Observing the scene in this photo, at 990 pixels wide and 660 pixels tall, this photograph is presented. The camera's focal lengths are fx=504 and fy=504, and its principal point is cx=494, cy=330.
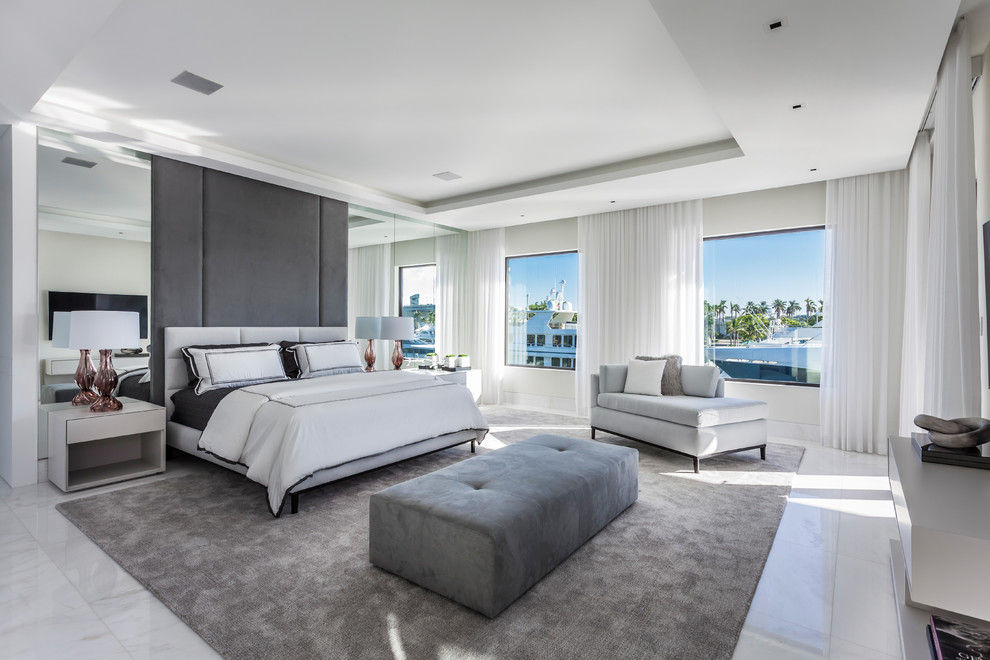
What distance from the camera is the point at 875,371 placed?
4.61 m

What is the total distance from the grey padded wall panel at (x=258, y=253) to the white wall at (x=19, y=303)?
1166 mm

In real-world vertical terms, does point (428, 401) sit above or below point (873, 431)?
above

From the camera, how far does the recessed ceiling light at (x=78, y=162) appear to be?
3691mm

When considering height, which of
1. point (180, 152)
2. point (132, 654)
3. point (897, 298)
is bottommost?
point (132, 654)

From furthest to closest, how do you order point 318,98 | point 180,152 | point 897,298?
point 897,298
point 180,152
point 318,98

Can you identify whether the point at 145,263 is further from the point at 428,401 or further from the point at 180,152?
the point at 428,401

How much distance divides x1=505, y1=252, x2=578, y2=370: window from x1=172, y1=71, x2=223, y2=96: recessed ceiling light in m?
4.65

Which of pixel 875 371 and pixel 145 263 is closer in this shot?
pixel 145 263

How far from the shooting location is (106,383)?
362 centimetres

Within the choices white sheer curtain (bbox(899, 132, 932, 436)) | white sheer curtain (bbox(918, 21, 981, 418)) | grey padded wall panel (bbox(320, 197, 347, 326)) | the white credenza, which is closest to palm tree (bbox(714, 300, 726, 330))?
white sheer curtain (bbox(899, 132, 932, 436))

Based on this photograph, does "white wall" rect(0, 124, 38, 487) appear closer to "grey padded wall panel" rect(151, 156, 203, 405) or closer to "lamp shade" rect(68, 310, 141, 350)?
"lamp shade" rect(68, 310, 141, 350)

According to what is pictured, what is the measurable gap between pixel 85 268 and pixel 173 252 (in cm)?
61

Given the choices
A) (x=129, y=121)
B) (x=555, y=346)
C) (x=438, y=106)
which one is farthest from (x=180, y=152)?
(x=555, y=346)

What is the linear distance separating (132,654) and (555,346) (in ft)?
19.2
